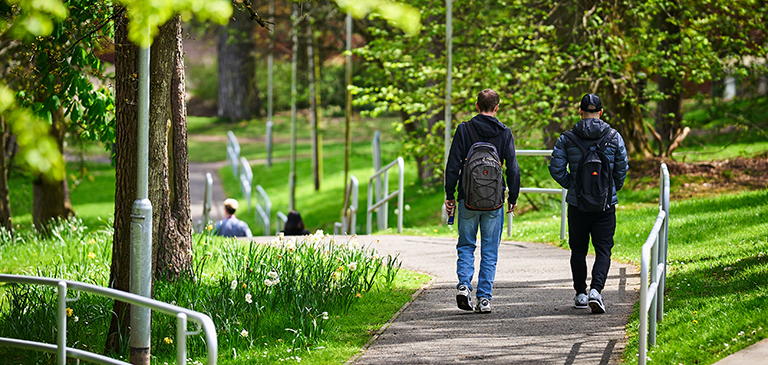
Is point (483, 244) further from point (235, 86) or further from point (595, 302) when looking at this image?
point (235, 86)

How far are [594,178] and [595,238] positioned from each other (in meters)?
0.49

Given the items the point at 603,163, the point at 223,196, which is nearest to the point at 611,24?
the point at 603,163

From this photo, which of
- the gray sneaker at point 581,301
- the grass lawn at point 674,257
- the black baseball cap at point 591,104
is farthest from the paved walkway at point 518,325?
the black baseball cap at point 591,104

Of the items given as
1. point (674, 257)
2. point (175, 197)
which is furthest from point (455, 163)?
point (674, 257)

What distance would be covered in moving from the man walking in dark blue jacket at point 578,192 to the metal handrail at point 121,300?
2.73 m

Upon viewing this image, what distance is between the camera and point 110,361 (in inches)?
174

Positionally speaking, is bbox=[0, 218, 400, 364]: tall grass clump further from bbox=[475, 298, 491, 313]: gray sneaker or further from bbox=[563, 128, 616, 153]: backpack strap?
bbox=[563, 128, 616, 153]: backpack strap

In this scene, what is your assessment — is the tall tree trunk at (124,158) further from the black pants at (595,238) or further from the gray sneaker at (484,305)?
the black pants at (595,238)

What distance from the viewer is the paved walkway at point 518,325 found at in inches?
198

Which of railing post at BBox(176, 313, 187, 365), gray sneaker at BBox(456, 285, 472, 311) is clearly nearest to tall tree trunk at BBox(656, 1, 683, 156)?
gray sneaker at BBox(456, 285, 472, 311)

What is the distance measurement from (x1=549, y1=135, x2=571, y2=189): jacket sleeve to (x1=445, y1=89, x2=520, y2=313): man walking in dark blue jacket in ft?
0.84

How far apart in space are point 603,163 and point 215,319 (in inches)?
115

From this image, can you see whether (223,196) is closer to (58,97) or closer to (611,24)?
A: (611,24)

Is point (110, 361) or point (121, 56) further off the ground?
point (121, 56)
